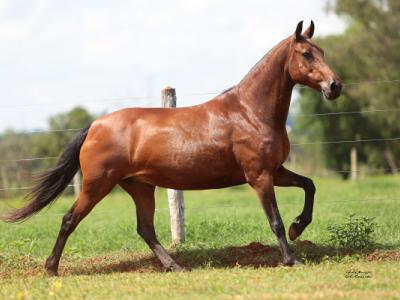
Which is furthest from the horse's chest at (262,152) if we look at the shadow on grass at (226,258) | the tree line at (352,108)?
the tree line at (352,108)

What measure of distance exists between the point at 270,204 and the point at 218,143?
3.01ft

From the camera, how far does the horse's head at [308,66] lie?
767 cm

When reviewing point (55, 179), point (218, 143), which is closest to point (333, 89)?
point (218, 143)

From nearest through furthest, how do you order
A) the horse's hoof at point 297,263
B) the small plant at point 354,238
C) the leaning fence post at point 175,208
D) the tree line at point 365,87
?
the horse's hoof at point 297,263
the small plant at point 354,238
the leaning fence post at point 175,208
the tree line at point 365,87

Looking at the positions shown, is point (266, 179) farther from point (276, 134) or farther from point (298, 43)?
point (298, 43)

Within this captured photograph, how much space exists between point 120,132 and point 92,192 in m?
0.78

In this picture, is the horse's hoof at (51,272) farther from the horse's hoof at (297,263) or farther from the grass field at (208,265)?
the horse's hoof at (297,263)

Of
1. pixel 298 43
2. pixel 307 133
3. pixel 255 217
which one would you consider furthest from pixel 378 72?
pixel 298 43

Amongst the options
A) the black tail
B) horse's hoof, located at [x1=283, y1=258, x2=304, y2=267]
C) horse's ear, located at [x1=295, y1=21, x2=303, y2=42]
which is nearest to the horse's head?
horse's ear, located at [x1=295, y1=21, x2=303, y2=42]

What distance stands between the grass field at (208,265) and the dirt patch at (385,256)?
1 centimetres

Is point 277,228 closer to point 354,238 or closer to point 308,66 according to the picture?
point 354,238

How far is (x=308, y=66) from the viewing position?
306 inches

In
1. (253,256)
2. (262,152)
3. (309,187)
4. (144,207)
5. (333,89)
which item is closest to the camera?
(333,89)

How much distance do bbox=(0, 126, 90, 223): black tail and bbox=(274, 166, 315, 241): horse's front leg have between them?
242cm
